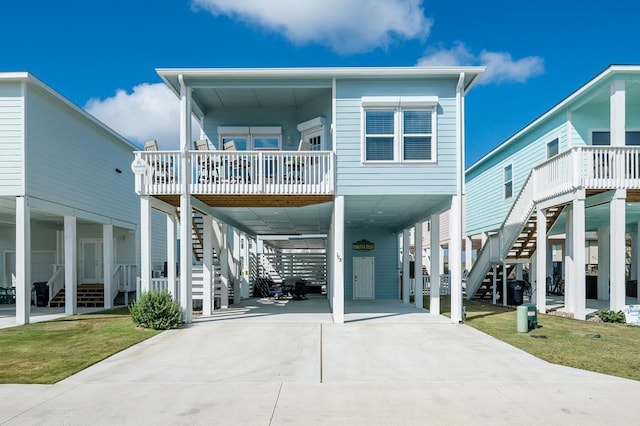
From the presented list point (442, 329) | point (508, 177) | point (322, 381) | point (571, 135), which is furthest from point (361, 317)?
point (508, 177)

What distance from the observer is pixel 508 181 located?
67.7 feet

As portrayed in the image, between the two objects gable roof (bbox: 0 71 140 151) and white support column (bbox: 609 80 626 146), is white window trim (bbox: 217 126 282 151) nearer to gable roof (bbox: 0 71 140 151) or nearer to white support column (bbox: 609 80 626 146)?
gable roof (bbox: 0 71 140 151)

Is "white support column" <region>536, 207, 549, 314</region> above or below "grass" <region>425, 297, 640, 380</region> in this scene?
above

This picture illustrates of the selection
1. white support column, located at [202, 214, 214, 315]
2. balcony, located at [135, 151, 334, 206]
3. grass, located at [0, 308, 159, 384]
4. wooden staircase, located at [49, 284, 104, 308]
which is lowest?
wooden staircase, located at [49, 284, 104, 308]

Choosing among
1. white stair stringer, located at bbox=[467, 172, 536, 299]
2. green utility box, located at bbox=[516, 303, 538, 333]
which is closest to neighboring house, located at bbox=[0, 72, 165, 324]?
green utility box, located at bbox=[516, 303, 538, 333]

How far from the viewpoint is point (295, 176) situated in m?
12.2

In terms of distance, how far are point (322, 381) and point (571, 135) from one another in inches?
523

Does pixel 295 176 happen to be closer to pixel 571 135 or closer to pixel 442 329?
pixel 442 329

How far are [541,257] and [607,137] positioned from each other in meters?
5.08

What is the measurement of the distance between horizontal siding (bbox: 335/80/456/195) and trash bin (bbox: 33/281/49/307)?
13.4 metres

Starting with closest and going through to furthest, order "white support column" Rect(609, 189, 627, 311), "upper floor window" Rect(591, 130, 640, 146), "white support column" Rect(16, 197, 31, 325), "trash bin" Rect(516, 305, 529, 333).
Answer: "trash bin" Rect(516, 305, 529, 333) < "white support column" Rect(609, 189, 627, 311) < "white support column" Rect(16, 197, 31, 325) < "upper floor window" Rect(591, 130, 640, 146)

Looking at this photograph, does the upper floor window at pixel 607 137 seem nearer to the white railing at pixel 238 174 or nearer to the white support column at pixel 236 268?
the white railing at pixel 238 174

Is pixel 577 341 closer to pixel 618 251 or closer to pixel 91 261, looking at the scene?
pixel 618 251

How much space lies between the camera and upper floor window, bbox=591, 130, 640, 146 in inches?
599
